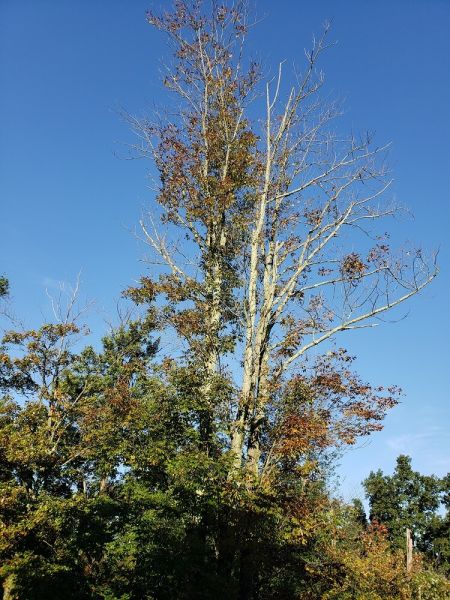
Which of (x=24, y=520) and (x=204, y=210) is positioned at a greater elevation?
(x=204, y=210)

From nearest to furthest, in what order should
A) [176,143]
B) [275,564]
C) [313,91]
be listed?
[275,564] → [313,91] → [176,143]

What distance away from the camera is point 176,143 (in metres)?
14.2

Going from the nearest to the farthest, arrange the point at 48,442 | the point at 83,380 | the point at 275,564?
1. the point at 275,564
2. the point at 48,442
3. the point at 83,380

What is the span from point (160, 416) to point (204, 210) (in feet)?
19.4

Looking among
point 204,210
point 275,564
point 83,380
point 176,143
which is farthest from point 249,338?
point 83,380

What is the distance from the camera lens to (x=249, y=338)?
11.5 m

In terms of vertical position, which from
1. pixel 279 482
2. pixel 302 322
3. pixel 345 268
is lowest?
pixel 279 482

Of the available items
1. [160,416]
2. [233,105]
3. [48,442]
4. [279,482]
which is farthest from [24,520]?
[233,105]

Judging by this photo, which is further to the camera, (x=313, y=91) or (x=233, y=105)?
(x=233, y=105)

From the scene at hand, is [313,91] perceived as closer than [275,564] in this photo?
No

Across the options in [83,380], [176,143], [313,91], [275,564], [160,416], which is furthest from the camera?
[83,380]

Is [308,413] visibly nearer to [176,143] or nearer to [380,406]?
[380,406]

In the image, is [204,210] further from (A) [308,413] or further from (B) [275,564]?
(B) [275,564]

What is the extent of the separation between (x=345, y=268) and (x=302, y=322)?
175 centimetres
